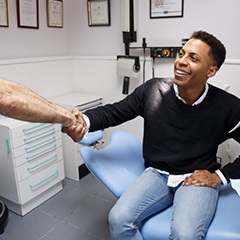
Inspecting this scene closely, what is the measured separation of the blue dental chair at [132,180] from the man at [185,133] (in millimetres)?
54

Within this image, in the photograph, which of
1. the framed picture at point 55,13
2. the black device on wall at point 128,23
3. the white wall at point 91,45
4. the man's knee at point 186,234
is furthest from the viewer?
the framed picture at point 55,13

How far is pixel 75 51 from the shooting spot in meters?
2.88

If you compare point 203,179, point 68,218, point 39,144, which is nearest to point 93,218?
point 68,218

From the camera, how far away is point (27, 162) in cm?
198

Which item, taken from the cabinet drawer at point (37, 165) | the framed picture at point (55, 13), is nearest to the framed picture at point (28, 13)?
the framed picture at point (55, 13)

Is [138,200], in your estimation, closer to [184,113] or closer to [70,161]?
[184,113]

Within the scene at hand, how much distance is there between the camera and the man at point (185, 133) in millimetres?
1326

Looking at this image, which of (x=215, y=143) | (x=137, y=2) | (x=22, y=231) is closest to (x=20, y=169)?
(x=22, y=231)

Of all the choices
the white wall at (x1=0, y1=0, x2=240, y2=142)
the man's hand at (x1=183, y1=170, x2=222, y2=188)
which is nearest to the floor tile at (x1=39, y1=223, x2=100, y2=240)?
the man's hand at (x1=183, y1=170, x2=222, y2=188)

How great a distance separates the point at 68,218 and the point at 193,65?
138 centimetres

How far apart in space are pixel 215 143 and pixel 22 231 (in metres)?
1.39

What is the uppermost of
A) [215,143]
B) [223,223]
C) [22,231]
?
[215,143]

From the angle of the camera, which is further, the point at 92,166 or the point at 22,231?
the point at 22,231

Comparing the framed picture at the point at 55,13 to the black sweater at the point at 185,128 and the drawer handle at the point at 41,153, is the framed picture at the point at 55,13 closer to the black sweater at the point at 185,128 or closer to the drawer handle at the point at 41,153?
the drawer handle at the point at 41,153
